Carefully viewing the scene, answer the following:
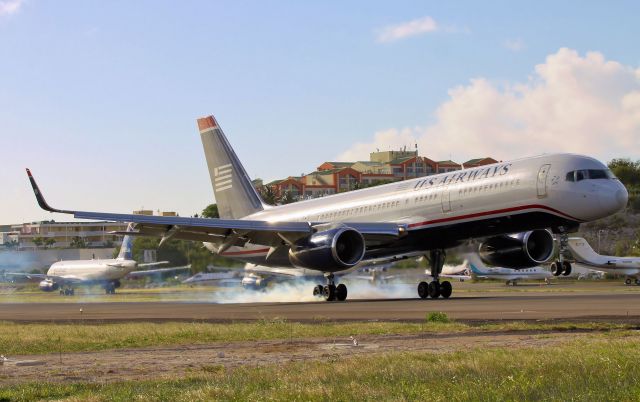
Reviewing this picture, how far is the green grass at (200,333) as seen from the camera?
20641mm

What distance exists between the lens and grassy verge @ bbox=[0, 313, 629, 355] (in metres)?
20.6

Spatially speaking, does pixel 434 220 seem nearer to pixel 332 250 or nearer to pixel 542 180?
pixel 332 250

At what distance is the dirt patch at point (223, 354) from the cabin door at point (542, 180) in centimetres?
1741

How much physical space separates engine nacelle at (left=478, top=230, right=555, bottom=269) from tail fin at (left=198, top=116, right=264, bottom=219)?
45.2 feet

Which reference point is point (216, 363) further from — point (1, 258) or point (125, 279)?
point (125, 279)

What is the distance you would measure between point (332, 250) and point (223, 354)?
22.7 m

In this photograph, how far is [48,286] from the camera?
9056cm

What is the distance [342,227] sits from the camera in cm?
4094

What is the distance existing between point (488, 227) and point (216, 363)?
981 inches

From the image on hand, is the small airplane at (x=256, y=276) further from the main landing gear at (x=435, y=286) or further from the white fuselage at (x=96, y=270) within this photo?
the main landing gear at (x=435, y=286)

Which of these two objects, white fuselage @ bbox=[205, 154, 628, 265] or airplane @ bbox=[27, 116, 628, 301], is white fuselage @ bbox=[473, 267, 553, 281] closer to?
airplane @ bbox=[27, 116, 628, 301]

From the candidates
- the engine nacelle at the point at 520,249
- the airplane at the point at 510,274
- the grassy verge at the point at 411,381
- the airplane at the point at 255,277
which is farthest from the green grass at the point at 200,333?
the airplane at the point at 510,274

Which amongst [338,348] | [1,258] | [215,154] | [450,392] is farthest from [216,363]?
[1,258]

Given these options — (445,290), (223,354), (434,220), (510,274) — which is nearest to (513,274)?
(510,274)
